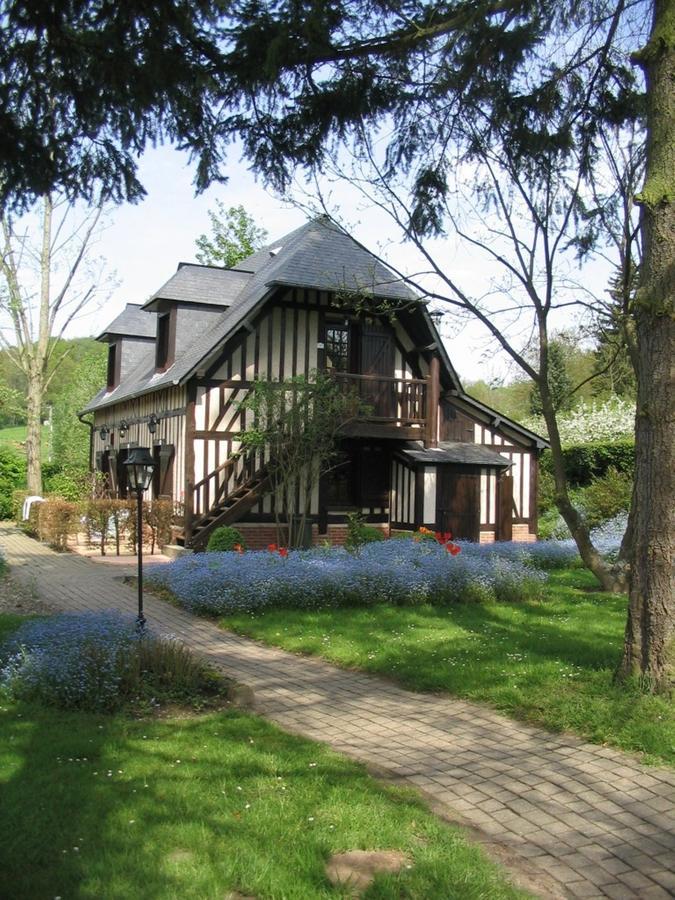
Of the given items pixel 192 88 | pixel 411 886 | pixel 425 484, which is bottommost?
pixel 411 886

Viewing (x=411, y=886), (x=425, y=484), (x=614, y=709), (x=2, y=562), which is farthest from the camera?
(x=425, y=484)

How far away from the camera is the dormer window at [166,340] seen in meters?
19.7

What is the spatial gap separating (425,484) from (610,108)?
1162 centimetres

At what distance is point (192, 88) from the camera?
6824mm

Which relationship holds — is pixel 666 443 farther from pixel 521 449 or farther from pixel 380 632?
pixel 521 449

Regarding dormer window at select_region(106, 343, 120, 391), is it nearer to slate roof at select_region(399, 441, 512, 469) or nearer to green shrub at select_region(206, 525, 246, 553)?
slate roof at select_region(399, 441, 512, 469)

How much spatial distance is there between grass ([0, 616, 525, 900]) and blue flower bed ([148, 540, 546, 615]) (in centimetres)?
506

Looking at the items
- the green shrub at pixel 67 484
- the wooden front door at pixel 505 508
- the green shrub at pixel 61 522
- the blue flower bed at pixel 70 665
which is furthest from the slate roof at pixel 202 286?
the blue flower bed at pixel 70 665

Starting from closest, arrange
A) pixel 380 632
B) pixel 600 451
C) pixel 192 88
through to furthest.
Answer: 1. pixel 192 88
2. pixel 380 632
3. pixel 600 451

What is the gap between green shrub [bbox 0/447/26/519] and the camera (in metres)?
28.1

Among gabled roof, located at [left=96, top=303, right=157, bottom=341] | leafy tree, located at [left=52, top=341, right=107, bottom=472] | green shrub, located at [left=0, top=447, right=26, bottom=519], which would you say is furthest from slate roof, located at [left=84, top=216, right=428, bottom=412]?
leafy tree, located at [left=52, top=341, right=107, bottom=472]

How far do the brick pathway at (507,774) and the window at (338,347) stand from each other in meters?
12.0

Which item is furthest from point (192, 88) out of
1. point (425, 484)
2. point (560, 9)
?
point (425, 484)

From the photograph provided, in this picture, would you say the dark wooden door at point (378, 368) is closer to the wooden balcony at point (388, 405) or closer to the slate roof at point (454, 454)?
the wooden balcony at point (388, 405)
